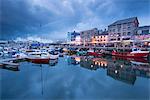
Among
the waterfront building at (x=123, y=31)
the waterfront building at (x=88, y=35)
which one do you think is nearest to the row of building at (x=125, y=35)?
the waterfront building at (x=123, y=31)

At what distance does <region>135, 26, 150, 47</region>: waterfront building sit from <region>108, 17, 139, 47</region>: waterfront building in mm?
1615

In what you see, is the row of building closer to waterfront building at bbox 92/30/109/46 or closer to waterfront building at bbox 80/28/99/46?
waterfront building at bbox 92/30/109/46

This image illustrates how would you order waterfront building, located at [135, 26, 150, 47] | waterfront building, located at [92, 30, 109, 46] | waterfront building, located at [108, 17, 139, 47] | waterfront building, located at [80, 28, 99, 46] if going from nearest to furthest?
1. waterfront building, located at [135, 26, 150, 47]
2. waterfront building, located at [108, 17, 139, 47]
3. waterfront building, located at [92, 30, 109, 46]
4. waterfront building, located at [80, 28, 99, 46]

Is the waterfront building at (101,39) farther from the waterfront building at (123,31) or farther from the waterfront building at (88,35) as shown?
the waterfront building at (88,35)

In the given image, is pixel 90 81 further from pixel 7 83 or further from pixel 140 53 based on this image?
pixel 140 53

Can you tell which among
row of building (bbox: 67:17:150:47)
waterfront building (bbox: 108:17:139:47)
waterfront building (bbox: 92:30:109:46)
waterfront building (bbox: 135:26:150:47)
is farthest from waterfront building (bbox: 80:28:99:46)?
waterfront building (bbox: 135:26:150:47)

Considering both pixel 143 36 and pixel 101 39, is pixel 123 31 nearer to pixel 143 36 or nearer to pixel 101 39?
pixel 143 36

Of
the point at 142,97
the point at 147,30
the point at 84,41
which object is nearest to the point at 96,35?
the point at 84,41

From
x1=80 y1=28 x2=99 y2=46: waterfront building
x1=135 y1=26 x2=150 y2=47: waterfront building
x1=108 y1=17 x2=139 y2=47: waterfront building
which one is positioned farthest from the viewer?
x1=80 y1=28 x2=99 y2=46: waterfront building

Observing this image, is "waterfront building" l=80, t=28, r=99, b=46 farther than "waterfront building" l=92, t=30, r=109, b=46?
Yes

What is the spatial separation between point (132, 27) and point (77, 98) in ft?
105

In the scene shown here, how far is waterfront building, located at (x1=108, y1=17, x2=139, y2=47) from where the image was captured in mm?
35438

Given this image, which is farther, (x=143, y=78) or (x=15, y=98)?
(x=143, y=78)

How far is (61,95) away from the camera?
803cm
